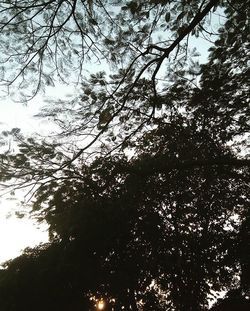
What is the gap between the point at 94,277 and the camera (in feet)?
35.4

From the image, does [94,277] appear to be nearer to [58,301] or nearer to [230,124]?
[58,301]

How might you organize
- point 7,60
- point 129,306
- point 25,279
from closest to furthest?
point 7,60 → point 25,279 → point 129,306

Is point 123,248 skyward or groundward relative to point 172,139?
groundward

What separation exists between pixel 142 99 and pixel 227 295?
953 centimetres

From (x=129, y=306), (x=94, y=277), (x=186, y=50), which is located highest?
(x=186, y=50)

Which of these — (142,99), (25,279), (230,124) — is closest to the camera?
(142,99)

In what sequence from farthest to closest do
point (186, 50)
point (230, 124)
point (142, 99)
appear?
point (230, 124) → point (142, 99) → point (186, 50)

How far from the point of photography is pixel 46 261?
10.8 m

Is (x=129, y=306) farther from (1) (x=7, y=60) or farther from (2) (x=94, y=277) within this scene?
(1) (x=7, y=60)

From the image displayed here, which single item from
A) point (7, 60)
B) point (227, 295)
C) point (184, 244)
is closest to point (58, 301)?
point (184, 244)

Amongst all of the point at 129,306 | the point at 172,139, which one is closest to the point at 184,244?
the point at 129,306

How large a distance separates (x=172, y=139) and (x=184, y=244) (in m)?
4.58

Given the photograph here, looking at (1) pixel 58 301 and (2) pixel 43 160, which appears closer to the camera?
(2) pixel 43 160

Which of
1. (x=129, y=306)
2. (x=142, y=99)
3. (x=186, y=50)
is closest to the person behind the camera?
(x=186, y=50)
